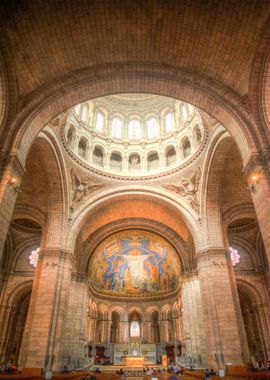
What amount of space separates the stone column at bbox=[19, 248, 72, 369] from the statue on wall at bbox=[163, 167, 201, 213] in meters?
8.44

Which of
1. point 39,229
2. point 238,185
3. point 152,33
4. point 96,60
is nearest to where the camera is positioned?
point 152,33

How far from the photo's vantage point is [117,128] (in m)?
23.6

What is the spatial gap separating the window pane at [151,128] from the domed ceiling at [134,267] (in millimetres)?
8710

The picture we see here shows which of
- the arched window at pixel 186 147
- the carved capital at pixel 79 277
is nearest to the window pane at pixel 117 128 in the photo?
the arched window at pixel 186 147

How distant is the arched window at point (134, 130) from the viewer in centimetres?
2333

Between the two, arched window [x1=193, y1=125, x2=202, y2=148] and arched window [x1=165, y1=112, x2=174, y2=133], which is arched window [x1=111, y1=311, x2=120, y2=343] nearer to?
arched window [x1=165, y1=112, x2=174, y2=133]

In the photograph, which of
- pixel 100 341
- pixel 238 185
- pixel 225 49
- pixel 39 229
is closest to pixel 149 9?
pixel 225 49

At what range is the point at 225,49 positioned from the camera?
944 cm

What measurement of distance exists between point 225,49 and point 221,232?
1085 centimetres

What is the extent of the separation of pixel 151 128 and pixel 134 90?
1232 cm

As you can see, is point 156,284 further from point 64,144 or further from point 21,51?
point 21,51

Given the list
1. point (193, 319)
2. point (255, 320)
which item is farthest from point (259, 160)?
point (255, 320)

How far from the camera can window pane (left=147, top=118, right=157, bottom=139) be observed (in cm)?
2311

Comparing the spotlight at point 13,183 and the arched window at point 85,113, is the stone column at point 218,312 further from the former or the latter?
the arched window at point 85,113
